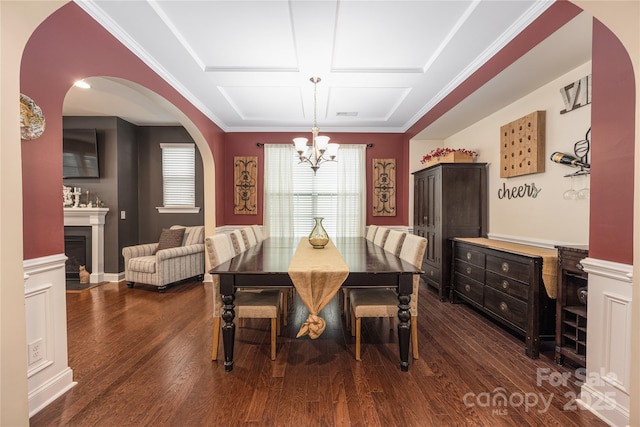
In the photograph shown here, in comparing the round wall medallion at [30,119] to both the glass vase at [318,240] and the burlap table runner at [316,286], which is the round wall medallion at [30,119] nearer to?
the burlap table runner at [316,286]

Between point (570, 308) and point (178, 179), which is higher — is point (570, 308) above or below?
below

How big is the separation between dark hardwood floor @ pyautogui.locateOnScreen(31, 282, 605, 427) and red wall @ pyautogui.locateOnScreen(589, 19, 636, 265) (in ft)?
3.41

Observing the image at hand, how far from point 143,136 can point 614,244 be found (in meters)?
6.22

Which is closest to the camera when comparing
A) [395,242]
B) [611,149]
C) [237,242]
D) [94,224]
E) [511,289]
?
[611,149]

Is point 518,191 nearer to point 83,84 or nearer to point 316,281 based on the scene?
point 316,281

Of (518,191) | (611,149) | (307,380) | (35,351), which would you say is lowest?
(307,380)

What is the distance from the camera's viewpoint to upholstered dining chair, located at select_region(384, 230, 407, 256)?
289 centimetres

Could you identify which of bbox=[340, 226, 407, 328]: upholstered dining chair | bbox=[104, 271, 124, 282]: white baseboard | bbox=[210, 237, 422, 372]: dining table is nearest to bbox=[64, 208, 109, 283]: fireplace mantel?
bbox=[104, 271, 124, 282]: white baseboard

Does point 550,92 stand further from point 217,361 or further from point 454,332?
point 217,361

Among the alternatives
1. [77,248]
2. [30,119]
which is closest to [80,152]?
[77,248]

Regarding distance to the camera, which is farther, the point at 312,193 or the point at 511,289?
the point at 312,193

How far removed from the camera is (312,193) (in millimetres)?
5332

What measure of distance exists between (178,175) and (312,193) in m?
2.45

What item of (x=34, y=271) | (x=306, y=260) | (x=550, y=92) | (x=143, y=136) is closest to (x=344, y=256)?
(x=306, y=260)
